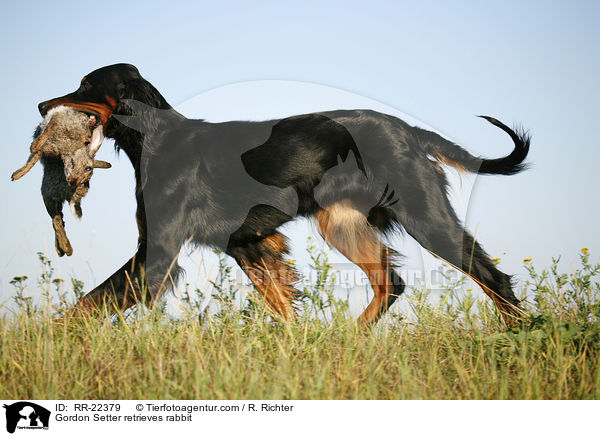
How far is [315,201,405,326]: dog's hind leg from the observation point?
3.53m

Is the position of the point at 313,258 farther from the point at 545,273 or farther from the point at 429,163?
the point at 545,273

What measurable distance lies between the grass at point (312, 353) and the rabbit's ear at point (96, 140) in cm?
A: 76

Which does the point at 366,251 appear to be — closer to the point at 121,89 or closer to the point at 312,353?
the point at 312,353

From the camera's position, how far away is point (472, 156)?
10.6 ft

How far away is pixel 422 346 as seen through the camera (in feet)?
8.27

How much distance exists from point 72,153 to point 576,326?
293 centimetres

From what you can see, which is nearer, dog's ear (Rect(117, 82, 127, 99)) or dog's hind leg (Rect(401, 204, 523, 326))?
dog's hind leg (Rect(401, 204, 523, 326))

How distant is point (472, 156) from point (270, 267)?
165 centimetres

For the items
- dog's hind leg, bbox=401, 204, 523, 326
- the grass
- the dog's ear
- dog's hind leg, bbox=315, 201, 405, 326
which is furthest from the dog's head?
dog's hind leg, bbox=401, 204, 523, 326

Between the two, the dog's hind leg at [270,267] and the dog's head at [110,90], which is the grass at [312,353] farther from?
the dog's head at [110,90]

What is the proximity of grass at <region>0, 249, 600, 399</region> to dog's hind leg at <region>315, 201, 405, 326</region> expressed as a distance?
0.60m
